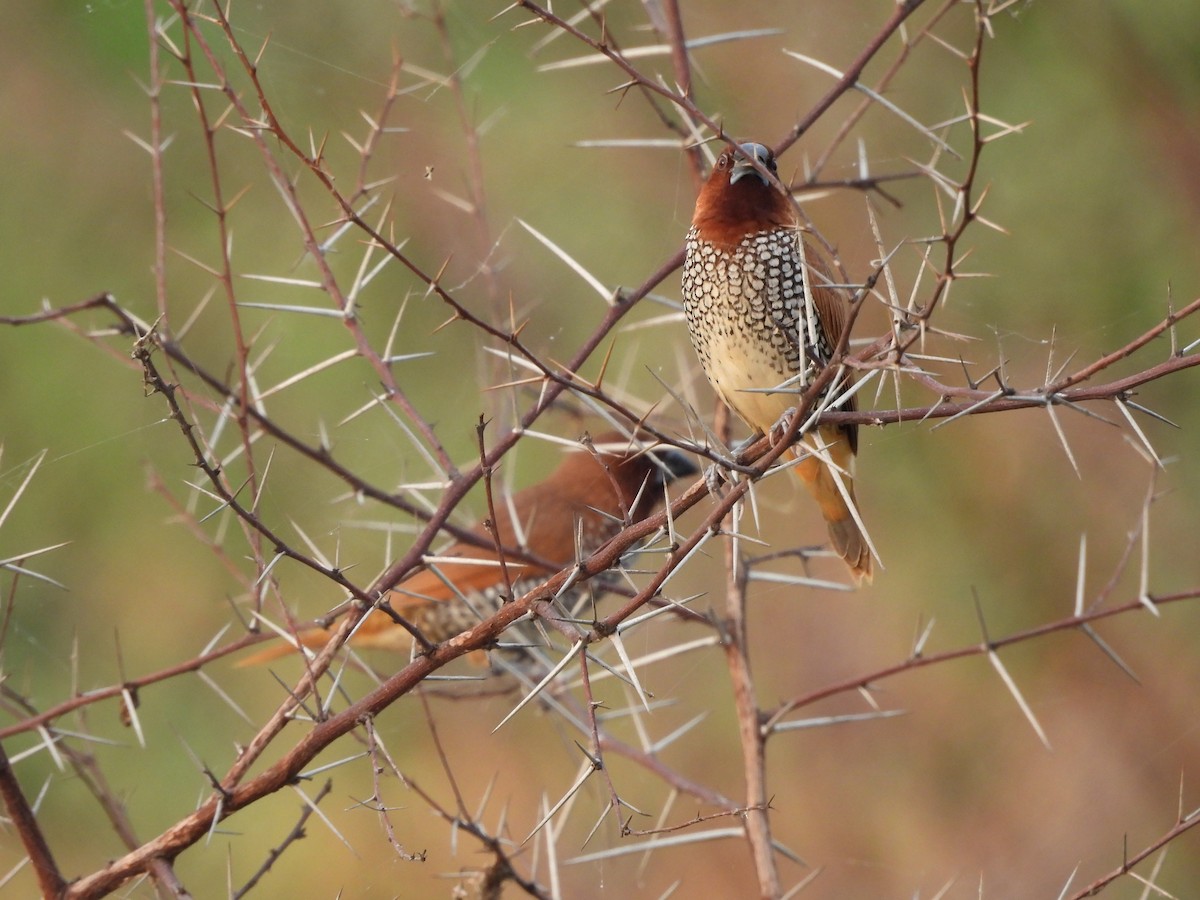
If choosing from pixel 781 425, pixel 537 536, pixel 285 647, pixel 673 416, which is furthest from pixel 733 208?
pixel 673 416

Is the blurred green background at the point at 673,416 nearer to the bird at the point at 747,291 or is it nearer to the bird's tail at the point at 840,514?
the bird's tail at the point at 840,514

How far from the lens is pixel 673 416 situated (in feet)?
15.6

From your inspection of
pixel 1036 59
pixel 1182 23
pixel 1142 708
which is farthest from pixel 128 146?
pixel 1142 708

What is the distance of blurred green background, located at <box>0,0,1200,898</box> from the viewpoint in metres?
5.60

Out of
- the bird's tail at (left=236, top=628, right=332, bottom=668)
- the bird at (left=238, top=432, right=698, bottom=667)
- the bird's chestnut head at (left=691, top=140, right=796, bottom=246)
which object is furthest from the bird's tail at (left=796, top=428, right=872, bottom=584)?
the bird's tail at (left=236, top=628, right=332, bottom=668)

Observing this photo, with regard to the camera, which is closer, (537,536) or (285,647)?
(285,647)

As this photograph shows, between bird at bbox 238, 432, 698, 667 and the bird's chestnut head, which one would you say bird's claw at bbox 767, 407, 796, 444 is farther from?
bird at bbox 238, 432, 698, 667

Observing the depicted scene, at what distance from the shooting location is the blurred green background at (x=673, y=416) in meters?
5.60

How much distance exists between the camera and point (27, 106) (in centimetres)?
771

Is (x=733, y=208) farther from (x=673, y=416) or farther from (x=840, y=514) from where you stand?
(x=673, y=416)

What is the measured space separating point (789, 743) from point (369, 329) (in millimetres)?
3216

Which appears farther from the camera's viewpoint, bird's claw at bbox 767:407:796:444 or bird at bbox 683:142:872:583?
bird at bbox 683:142:872:583

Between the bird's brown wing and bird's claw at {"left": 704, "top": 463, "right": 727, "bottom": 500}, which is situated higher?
the bird's brown wing

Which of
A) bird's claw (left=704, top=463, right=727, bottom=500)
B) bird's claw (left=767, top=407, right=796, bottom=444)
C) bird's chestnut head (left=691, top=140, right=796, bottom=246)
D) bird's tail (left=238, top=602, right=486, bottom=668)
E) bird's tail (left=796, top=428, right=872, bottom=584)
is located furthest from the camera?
bird's tail (left=238, top=602, right=486, bottom=668)
